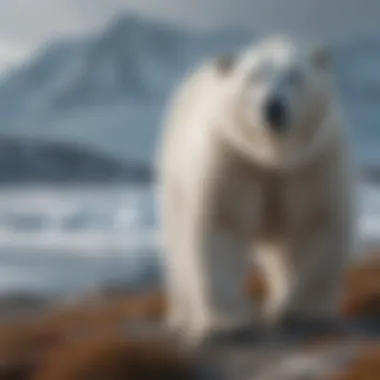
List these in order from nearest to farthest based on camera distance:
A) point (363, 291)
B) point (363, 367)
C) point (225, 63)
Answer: point (363, 367)
point (225, 63)
point (363, 291)

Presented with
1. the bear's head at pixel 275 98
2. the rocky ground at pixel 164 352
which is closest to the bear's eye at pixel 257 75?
the bear's head at pixel 275 98

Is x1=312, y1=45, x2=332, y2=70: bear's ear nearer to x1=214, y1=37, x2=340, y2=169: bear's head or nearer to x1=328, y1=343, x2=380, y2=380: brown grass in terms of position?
x1=214, y1=37, x2=340, y2=169: bear's head

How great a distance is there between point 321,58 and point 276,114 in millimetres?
141

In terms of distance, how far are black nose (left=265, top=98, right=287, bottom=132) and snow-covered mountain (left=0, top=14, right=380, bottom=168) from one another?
0.76 m

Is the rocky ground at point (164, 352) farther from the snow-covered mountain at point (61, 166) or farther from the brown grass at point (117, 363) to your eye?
the snow-covered mountain at point (61, 166)

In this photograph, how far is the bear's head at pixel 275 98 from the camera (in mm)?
1204

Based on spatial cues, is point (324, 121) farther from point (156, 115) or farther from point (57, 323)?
point (156, 115)

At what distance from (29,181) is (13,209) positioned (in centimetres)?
9

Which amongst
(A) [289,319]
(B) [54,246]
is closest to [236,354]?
(A) [289,319]

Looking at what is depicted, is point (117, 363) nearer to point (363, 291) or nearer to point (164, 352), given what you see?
point (164, 352)

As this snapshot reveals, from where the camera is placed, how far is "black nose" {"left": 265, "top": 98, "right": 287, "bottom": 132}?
46.7 inches

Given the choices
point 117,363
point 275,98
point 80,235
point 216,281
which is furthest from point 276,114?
point 80,235

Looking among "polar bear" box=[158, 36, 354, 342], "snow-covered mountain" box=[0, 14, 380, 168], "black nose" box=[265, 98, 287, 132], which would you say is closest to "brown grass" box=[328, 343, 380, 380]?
"polar bear" box=[158, 36, 354, 342]

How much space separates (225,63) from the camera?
1270mm
